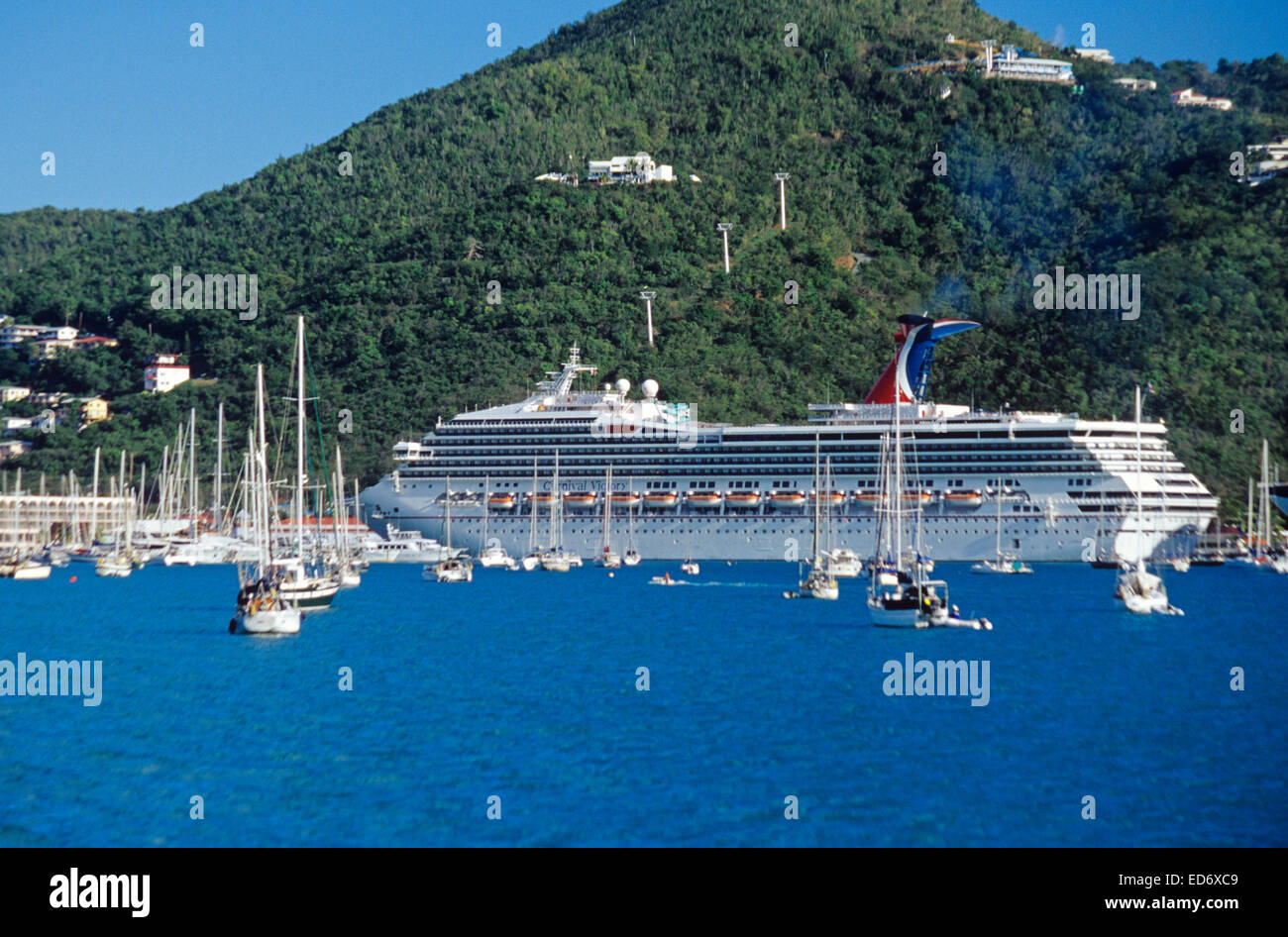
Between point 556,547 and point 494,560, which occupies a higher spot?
point 556,547

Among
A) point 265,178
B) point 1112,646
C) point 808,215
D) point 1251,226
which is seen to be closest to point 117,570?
point 1112,646

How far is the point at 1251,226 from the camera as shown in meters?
142

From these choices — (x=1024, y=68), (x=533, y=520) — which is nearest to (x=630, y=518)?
(x=533, y=520)

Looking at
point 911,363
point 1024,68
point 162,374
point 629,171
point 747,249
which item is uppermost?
point 1024,68

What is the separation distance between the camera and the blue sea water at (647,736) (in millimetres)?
24781

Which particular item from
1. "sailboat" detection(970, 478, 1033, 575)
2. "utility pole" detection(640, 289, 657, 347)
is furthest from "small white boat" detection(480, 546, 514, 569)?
"utility pole" detection(640, 289, 657, 347)

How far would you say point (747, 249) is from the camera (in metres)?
155

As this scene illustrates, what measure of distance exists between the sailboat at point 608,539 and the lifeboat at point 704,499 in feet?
16.3

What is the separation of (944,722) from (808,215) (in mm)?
132386

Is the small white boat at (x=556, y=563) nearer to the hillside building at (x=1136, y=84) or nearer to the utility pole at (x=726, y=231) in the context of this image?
the utility pole at (x=726, y=231)

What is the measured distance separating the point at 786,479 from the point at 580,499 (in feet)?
43.6

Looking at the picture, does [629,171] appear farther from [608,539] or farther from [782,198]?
[608,539]

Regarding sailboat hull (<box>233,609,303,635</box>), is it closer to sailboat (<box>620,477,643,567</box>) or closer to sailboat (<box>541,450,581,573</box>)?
sailboat (<box>541,450,581,573</box>)
